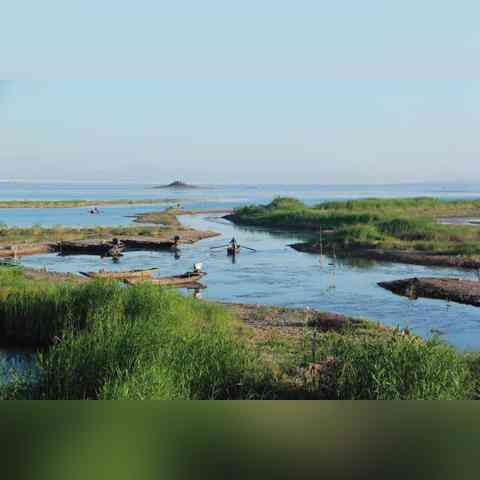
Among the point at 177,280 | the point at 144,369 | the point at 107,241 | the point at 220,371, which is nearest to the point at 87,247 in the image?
the point at 107,241

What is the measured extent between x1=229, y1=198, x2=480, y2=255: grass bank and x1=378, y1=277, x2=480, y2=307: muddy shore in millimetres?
8970

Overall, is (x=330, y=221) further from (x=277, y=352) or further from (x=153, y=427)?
(x=153, y=427)

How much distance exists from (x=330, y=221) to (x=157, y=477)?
4948 centimetres

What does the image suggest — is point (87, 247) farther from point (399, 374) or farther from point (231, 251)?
point (399, 374)

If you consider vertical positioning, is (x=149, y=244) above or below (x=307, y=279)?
above

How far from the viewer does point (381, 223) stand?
44438 mm

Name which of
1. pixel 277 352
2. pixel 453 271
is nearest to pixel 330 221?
pixel 453 271

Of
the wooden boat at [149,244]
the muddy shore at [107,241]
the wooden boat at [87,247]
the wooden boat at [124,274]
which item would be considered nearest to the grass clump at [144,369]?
the wooden boat at [124,274]

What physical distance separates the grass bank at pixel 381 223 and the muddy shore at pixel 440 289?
29.4 feet

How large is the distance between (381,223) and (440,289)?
2043cm

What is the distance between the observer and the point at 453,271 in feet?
99.8

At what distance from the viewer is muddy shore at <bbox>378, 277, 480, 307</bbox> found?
76.7 ft

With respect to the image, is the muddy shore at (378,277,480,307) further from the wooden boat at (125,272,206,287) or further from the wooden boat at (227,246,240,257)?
the wooden boat at (227,246,240,257)

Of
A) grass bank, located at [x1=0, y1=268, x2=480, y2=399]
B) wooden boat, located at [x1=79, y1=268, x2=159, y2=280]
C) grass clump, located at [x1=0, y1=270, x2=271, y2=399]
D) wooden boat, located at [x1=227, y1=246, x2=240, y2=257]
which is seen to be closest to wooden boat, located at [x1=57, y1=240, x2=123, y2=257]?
wooden boat, located at [x1=227, y1=246, x2=240, y2=257]
